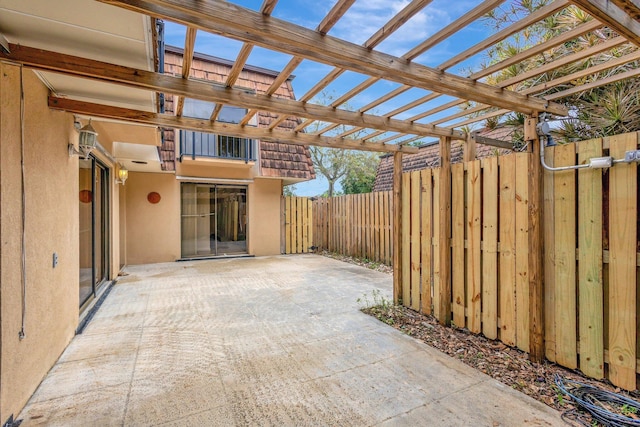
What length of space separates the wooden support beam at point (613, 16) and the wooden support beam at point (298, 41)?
2.82 ft

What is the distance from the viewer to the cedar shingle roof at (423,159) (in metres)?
8.00

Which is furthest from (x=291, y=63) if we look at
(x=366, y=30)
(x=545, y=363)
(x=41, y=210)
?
(x=545, y=363)

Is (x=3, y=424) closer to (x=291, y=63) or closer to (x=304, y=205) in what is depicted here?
(x=291, y=63)

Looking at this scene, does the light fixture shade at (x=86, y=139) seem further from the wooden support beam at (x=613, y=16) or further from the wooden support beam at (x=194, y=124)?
the wooden support beam at (x=613, y=16)

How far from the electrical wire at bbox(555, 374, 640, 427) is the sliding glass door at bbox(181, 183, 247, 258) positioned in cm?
840

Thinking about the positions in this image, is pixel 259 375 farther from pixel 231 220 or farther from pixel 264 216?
pixel 231 220

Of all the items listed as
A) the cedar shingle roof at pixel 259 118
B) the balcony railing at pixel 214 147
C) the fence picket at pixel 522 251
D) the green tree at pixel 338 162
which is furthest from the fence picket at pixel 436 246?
the green tree at pixel 338 162

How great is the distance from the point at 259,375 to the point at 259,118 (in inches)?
307

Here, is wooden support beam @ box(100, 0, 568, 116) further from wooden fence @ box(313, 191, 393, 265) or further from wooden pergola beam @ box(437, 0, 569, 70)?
wooden fence @ box(313, 191, 393, 265)

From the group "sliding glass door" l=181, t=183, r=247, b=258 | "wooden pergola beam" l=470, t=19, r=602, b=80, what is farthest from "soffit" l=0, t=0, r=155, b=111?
"sliding glass door" l=181, t=183, r=247, b=258

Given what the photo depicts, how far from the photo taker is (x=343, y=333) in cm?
338

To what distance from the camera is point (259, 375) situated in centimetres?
254

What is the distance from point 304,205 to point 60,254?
292 inches

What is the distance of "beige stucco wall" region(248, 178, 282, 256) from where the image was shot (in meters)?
9.30
